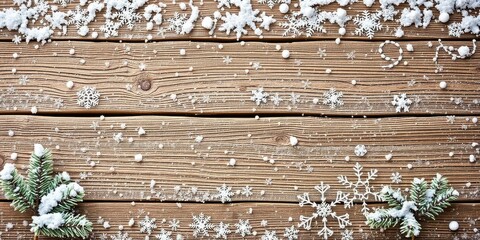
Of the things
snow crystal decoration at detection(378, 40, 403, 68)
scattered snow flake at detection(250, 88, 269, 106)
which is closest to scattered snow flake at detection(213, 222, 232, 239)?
scattered snow flake at detection(250, 88, 269, 106)

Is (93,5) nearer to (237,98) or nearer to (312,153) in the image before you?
(237,98)

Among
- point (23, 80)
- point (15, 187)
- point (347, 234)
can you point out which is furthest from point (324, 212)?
point (23, 80)

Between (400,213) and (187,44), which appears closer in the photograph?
(400,213)

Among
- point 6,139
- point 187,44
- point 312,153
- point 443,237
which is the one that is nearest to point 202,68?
point 187,44

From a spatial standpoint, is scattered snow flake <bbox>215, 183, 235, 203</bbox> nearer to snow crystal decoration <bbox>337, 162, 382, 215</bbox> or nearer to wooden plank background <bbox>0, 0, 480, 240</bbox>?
wooden plank background <bbox>0, 0, 480, 240</bbox>

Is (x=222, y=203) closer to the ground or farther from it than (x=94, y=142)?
closer to the ground

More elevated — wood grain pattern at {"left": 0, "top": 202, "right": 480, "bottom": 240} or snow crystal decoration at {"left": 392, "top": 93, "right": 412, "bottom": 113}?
snow crystal decoration at {"left": 392, "top": 93, "right": 412, "bottom": 113}
